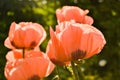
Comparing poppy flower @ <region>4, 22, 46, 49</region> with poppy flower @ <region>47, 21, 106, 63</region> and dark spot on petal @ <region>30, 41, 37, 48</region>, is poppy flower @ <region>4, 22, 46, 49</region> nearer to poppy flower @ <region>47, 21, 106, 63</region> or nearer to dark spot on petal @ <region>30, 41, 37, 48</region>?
dark spot on petal @ <region>30, 41, 37, 48</region>

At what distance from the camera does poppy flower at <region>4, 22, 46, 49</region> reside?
2.28 metres

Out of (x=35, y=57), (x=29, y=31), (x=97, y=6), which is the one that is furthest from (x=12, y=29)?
(x=97, y=6)

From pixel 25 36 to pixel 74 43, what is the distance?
40 cm

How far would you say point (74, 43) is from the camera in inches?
78.8

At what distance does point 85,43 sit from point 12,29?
1.42 ft

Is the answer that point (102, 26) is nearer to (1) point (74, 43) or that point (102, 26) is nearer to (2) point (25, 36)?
(2) point (25, 36)

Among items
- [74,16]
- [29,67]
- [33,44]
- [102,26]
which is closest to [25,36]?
[33,44]

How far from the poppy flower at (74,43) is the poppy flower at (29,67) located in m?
0.07

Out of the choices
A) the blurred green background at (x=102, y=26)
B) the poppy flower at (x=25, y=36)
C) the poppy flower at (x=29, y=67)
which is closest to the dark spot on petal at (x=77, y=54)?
the poppy flower at (x=29, y=67)

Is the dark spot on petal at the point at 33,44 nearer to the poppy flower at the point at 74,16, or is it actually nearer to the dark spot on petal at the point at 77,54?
the poppy flower at the point at 74,16

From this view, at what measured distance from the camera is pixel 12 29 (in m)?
2.34

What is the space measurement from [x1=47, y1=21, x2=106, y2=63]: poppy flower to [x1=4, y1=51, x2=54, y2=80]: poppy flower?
2.6 inches

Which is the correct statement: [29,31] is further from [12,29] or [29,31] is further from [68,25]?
[68,25]

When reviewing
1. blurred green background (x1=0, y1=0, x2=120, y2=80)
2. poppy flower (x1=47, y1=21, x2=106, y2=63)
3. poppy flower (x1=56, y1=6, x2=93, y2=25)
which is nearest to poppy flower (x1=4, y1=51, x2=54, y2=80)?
poppy flower (x1=47, y1=21, x2=106, y2=63)
